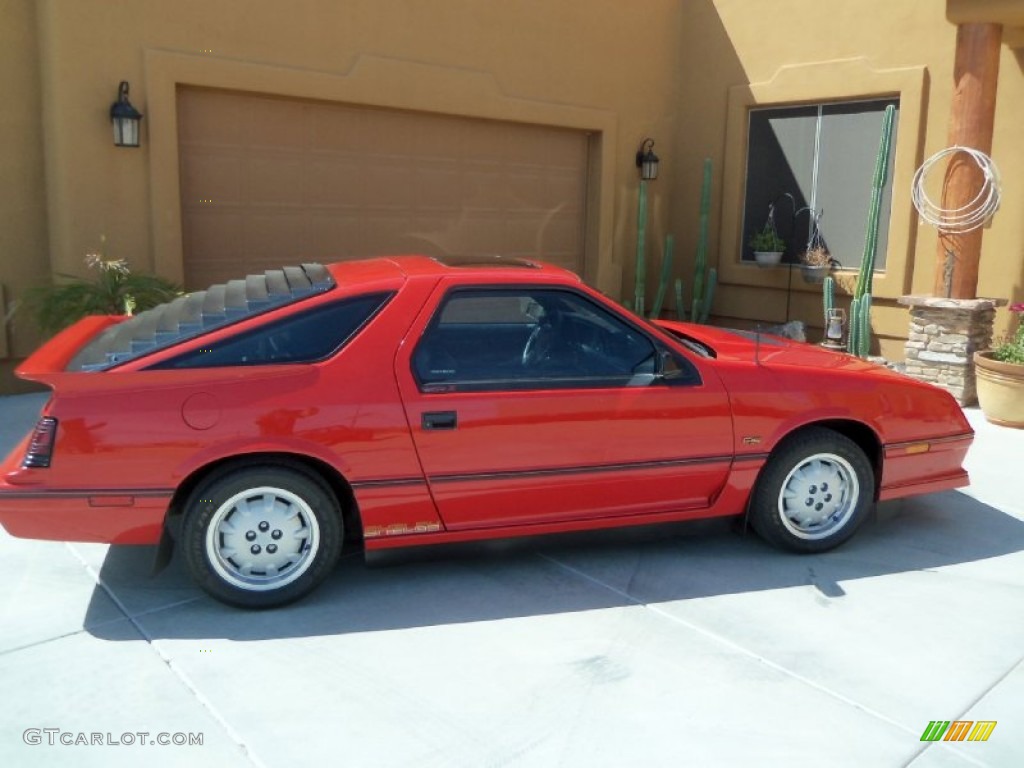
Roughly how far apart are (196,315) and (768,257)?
818 cm

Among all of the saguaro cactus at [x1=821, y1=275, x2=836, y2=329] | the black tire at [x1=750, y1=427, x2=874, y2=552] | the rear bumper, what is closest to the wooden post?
the saguaro cactus at [x1=821, y1=275, x2=836, y2=329]

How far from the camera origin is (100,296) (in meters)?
7.19

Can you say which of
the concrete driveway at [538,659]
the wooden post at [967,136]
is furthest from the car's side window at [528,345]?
the wooden post at [967,136]

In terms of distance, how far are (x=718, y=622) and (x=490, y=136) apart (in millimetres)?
7225

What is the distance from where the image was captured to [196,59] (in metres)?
7.98

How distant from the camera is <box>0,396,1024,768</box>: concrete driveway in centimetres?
318

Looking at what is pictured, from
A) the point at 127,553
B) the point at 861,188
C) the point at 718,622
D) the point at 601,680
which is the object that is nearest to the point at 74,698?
the point at 127,553

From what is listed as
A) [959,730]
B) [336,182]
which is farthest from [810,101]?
[959,730]

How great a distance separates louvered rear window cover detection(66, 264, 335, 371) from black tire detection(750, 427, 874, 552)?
2372mm

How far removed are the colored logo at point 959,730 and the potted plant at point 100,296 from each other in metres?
5.90

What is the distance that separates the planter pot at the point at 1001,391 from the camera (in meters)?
7.57

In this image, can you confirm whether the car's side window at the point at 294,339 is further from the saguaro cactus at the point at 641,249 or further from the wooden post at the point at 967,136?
the saguaro cactus at the point at 641,249

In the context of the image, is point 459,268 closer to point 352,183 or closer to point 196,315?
point 196,315

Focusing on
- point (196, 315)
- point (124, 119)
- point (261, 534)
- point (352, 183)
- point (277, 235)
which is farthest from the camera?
point (352, 183)
